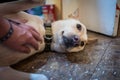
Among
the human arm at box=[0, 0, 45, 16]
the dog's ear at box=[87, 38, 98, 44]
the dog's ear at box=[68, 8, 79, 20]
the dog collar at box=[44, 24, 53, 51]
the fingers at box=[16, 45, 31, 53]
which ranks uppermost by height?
the human arm at box=[0, 0, 45, 16]

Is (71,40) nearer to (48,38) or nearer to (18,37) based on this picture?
(48,38)

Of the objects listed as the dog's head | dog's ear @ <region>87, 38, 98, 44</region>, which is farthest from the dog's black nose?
dog's ear @ <region>87, 38, 98, 44</region>

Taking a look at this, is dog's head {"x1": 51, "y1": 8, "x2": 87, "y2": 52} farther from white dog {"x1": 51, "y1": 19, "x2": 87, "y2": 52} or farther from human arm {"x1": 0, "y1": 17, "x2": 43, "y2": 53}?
human arm {"x1": 0, "y1": 17, "x2": 43, "y2": 53}

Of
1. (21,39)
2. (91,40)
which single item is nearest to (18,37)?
(21,39)

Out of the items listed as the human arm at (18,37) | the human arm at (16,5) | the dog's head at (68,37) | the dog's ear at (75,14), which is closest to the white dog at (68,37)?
the dog's head at (68,37)

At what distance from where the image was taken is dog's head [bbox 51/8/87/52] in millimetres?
854

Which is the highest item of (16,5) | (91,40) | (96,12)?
(16,5)

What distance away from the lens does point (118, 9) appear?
40.3 inches

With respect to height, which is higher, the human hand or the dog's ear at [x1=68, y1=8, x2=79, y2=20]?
the human hand

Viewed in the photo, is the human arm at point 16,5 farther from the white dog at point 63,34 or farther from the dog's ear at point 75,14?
the dog's ear at point 75,14

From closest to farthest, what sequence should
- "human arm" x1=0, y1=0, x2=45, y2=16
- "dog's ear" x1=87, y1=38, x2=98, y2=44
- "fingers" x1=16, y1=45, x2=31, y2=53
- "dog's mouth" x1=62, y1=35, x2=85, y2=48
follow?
"human arm" x1=0, y1=0, x2=45, y2=16 < "fingers" x1=16, y1=45, x2=31, y2=53 < "dog's mouth" x1=62, y1=35, x2=85, y2=48 < "dog's ear" x1=87, y1=38, x2=98, y2=44

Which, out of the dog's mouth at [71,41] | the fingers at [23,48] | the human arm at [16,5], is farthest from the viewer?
the dog's mouth at [71,41]

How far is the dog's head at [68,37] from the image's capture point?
85 centimetres

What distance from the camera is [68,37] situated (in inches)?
33.6
